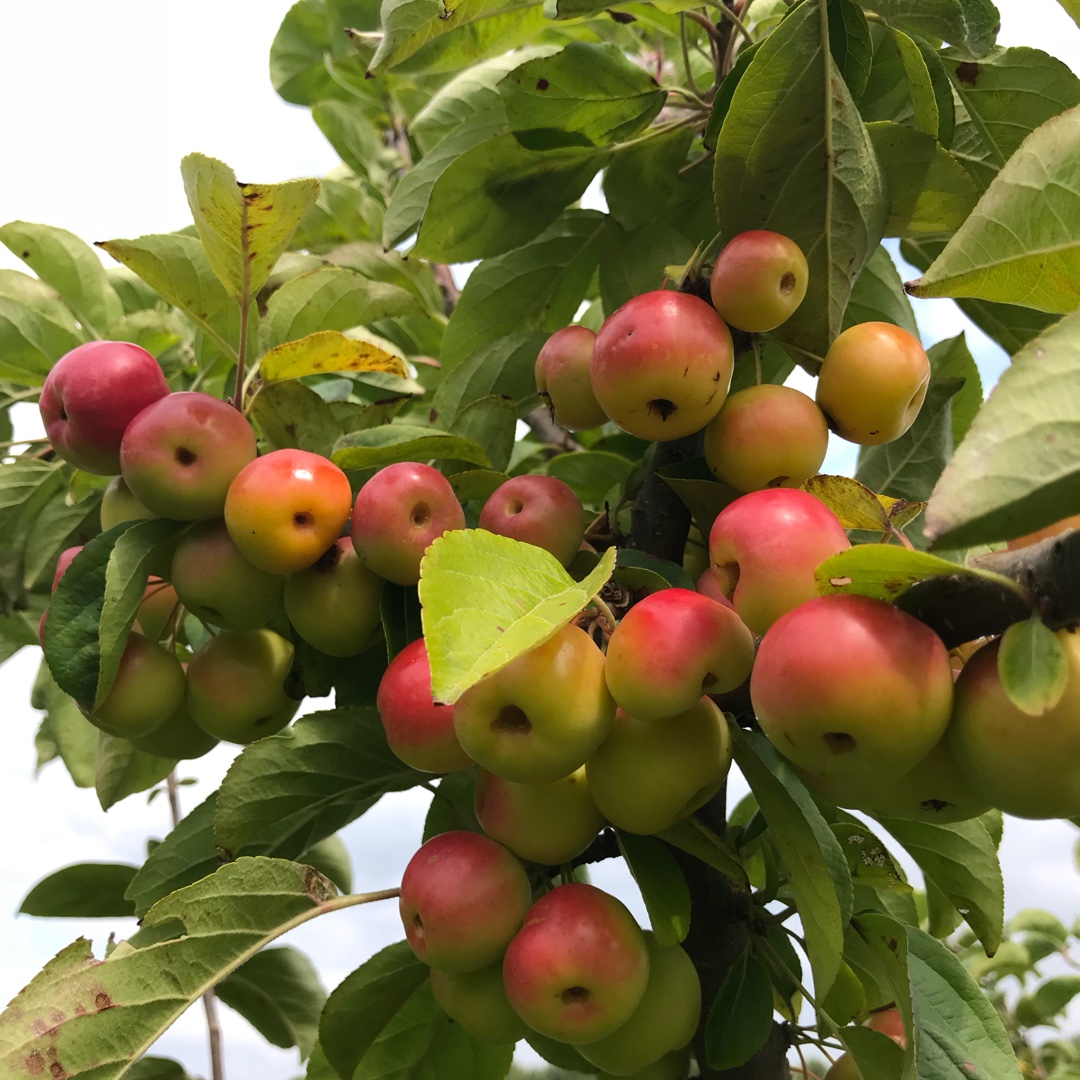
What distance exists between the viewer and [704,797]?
2.53ft

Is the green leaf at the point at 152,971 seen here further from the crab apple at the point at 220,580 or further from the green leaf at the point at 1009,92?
the green leaf at the point at 1009,92

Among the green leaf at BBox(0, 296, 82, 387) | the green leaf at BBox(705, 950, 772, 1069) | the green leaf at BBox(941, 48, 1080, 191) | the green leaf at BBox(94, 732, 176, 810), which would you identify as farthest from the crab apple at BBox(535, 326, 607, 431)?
the green leaf at BBox(0, 296, 82, 387)

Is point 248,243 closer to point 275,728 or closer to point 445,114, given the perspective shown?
point 275,728

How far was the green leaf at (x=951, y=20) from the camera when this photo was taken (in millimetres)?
853

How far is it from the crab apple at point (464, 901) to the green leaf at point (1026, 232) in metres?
0.54

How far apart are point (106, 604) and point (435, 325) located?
1.08m

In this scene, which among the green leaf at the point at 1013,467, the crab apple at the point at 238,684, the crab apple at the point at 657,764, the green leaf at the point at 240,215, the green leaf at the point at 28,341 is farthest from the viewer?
the green leaf at the point at 28,341

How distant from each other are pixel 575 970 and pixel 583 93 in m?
0.93

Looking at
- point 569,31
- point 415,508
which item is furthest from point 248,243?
point 569,31

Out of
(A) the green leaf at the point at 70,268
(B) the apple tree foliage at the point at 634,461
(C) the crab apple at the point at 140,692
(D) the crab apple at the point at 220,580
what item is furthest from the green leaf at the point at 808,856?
(A) the green leaf at the point at 70,268

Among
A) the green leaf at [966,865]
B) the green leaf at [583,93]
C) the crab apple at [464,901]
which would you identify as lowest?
the green leaf at [966,865]

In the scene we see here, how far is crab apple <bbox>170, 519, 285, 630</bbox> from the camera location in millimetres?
949

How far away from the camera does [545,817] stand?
79 cm

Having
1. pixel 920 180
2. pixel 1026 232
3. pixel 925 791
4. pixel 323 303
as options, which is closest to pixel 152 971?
pixel 925 791
